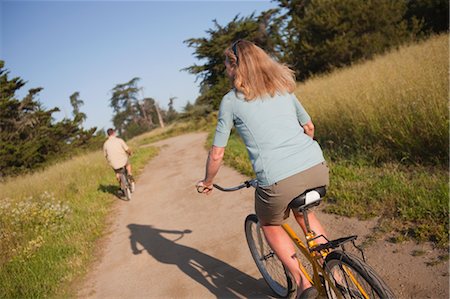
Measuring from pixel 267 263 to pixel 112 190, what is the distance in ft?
26.8

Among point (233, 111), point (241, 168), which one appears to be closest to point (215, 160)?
point (233, 111)

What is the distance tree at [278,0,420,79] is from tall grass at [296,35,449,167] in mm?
15093

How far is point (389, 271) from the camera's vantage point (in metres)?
3.36

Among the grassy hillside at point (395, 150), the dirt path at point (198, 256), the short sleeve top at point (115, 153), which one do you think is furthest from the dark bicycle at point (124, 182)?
the grassy hillside at point (395, 150)

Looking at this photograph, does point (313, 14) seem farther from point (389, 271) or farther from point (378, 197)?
point (389, 271)

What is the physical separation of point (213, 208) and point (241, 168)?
231cm

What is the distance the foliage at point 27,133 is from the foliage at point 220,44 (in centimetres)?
1174

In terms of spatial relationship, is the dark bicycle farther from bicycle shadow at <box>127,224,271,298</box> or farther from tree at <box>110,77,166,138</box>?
tree at <box>110,77,166,138</box>

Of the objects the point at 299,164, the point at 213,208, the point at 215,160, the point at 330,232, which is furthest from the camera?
the point at 213,208

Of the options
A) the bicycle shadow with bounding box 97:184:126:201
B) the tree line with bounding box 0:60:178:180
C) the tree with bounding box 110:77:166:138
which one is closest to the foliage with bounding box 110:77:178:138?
the tree with bounding box 110:77:166:138

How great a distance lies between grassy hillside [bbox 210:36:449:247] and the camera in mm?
4023

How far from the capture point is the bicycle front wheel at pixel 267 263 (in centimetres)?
351

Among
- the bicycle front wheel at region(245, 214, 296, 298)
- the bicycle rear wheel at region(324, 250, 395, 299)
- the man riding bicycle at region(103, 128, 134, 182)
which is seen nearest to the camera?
the bicycle rear wheel at region(324, 250, 395, 299)

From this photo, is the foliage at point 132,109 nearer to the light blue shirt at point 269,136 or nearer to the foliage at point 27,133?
the foliage at point 27,133
